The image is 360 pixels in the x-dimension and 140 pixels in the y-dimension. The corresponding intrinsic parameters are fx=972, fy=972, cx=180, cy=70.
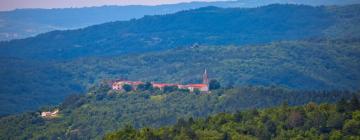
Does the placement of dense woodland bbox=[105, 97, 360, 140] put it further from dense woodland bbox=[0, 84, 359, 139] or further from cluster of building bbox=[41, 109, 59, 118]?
cluster of building bbox=[41, 109, 59, 118]

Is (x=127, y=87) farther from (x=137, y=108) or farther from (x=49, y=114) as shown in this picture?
(x=49, y=114)

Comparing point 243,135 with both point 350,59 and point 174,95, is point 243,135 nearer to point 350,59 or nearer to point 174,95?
point 174,95

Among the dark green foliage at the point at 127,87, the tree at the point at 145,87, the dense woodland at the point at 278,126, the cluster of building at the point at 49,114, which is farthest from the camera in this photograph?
the dark green foliage at the point at 127,87

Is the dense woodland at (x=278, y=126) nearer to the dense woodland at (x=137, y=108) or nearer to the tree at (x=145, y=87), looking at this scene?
the dense woodland at (x=137, y=108)

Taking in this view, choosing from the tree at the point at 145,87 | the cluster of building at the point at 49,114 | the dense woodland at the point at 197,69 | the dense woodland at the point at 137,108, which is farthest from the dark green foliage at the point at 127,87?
the dense woodland at the point at 197,69

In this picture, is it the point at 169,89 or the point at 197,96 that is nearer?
the point at 197,96

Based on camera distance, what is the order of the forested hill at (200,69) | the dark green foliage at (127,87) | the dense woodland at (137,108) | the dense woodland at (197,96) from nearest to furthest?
1. the dense woodland at (197,96)
2. the dense woodland at (137,108)
3. the dark green foliage at (127,87)
4. the forested hill at (200,69)

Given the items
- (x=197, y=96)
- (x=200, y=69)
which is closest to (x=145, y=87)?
(x=197, y=96)

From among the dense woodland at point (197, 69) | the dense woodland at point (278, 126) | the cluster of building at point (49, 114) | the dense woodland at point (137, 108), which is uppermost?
the dense woodland at point (278, 126)
